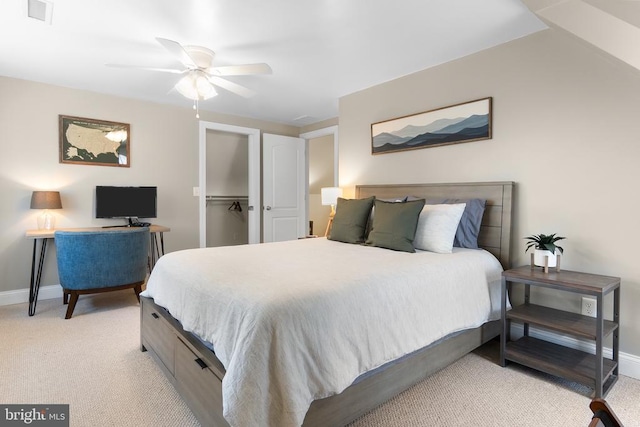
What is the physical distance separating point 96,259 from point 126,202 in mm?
1181

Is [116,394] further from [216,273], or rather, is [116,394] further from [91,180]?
[91,180]

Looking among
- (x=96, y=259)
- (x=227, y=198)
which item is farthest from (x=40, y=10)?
(x=227, y=198)

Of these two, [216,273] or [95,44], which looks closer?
[216,273]

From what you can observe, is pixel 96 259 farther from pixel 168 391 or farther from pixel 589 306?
pixel 589 306

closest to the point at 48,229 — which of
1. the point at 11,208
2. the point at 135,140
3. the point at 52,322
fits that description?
the point at 11,208

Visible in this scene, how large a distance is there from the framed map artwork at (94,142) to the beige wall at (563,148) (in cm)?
356

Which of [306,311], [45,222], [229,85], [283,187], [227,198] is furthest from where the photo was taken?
[227,198]

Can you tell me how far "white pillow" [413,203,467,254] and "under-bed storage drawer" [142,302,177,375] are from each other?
180 centimetres

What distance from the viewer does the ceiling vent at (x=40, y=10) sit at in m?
2.09

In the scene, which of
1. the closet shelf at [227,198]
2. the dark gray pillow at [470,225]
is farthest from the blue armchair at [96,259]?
the dark gray pillow at [470,225]

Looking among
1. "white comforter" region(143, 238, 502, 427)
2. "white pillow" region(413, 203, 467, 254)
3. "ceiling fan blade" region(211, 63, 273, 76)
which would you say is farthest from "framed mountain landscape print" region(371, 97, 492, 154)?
"ceiling fan blade" region(211, 63, 273, 76)

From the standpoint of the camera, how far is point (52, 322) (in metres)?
2.97

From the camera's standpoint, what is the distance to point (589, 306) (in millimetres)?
2209

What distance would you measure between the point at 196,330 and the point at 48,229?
9.81ft
